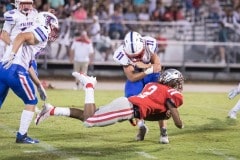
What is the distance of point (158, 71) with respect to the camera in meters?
8.06

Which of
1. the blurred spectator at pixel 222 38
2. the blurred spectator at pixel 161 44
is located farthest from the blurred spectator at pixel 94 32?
the blurred spectator at pixel 222 38

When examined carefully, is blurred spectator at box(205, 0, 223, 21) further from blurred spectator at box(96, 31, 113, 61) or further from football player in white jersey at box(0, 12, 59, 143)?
football player in white jersey at box(0, 12, 59, 143)

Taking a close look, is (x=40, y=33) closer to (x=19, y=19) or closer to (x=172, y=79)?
(x=19, y=19)

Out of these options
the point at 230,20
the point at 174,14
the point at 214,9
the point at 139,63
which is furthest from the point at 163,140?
the point at 214,9

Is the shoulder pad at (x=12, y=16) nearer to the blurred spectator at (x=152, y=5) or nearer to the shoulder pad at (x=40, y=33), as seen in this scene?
the shoulder pad at (x=40, y=33)

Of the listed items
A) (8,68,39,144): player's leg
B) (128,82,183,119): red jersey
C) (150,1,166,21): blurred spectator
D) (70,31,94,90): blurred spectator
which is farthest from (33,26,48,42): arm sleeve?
(150,1,166,21): blurred spectator

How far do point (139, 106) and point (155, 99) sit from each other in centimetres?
23

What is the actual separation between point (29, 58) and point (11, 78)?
0.40 metres

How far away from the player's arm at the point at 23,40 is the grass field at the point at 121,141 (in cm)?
117

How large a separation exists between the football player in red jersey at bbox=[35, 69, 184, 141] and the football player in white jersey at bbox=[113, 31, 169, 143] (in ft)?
0.98

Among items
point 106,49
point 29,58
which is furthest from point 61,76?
point 29,58

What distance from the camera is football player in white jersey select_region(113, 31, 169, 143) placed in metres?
7.94

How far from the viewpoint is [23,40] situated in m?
7.64

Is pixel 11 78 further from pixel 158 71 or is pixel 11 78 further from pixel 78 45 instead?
pixel 78 45
